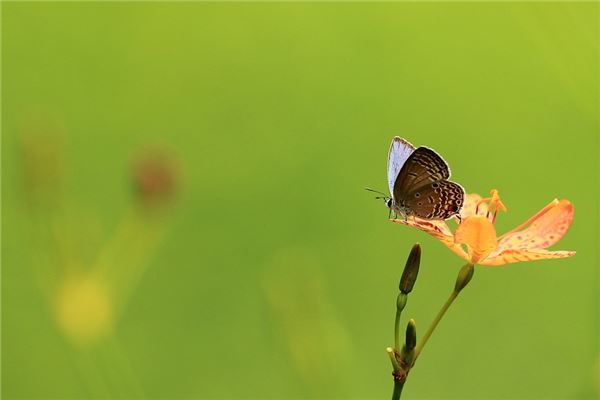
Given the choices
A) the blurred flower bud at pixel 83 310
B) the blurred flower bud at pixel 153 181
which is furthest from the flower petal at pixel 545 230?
the blurred flower bud at pixel 83 310

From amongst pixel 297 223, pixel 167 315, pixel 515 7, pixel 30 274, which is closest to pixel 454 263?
pixel 297 223

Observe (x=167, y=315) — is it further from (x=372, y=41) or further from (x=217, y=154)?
(x=372, y=41)

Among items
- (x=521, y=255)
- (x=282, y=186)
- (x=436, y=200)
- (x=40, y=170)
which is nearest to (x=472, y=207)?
(x=436, y=200)

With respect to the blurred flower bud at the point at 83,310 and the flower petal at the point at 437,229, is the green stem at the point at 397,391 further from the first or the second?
the blurred flower bud at the point at 83,310

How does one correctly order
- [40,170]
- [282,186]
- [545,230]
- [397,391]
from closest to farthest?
[397,391] → [545,230] → [40,170] → [282,186]

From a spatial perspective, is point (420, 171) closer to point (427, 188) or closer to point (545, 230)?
point (427, 188)
